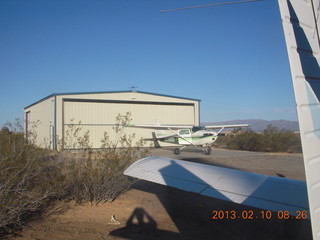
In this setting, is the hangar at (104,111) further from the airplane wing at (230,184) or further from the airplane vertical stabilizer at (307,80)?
the airplane vertical stabilizer at (307,80)

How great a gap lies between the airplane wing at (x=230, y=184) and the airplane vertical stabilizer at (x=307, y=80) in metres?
1.92

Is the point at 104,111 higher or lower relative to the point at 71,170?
→ higher

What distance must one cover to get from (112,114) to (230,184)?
23000 mm

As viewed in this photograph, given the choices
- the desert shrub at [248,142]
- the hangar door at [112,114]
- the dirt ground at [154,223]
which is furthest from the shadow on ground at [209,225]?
the desert shrub at [248,142]

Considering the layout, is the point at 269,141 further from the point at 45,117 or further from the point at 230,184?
the point at 230,184

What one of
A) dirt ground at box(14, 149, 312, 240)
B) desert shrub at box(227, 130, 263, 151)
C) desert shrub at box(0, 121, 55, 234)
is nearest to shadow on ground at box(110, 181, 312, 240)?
dirt ground at box(14, 149, 312, 240)

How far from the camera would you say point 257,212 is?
233 inches

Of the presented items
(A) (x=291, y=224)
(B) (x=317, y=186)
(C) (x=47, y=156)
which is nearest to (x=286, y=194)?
(A) (x=291, y=224)

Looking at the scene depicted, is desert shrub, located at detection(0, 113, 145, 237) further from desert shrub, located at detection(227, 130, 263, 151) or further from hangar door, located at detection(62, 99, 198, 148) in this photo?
desert shrub, located at detection(227, 130, 263, 151)

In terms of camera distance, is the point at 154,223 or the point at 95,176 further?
the point at 95,176

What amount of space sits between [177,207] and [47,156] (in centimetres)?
324

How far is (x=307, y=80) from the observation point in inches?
54.7

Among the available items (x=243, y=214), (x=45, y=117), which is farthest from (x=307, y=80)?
(x=45, y=117)

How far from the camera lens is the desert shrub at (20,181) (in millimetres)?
4268
